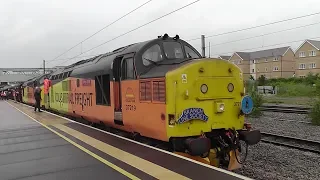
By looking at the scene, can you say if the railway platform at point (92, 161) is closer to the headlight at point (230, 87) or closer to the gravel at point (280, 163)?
the headlight at point (230, 87)

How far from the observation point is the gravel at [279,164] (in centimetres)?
755

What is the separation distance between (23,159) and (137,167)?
114 inches

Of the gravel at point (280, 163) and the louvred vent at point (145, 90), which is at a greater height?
the louvred vent at point (145, 90)

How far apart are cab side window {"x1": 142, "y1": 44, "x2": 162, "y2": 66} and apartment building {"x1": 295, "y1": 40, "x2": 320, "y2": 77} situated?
68139mm

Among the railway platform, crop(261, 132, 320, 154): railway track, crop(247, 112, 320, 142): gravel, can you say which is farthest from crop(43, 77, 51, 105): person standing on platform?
crop(261, 132, 320, 154): railway track

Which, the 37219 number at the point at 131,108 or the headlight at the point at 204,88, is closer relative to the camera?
the headlight at the point at 204,88

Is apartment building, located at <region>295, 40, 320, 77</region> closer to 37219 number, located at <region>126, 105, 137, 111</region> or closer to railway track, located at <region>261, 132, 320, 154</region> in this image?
railway track, located at <region>261, 132, 320, 154</region>

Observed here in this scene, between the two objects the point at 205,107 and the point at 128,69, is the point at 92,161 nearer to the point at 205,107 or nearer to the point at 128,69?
the point at 205,107

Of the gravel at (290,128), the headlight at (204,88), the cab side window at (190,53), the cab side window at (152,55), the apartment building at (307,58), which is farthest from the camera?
the apartment building at (307,58)

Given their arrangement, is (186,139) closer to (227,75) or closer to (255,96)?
Result: (227,75)

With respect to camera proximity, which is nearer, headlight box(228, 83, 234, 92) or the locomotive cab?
the locomotive cab

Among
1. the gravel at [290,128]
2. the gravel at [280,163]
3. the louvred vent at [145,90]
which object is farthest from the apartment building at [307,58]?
the louvred vent at [145,90]

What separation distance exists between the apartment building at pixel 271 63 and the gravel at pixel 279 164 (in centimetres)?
6856

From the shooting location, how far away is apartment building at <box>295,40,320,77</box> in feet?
230
